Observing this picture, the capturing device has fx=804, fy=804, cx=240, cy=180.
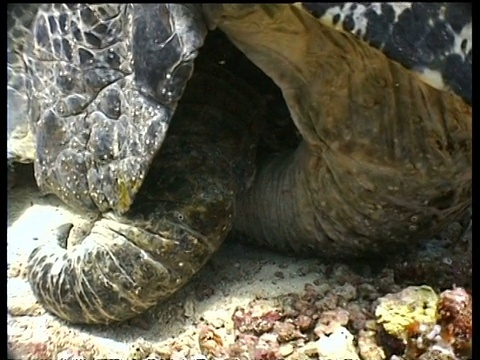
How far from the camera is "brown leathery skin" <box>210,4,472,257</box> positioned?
4.66 feet

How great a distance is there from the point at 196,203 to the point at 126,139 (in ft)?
0.76

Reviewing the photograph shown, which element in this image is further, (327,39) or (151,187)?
(151,187)

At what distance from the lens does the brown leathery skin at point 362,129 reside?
142 centimetres

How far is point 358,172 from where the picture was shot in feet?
5.20

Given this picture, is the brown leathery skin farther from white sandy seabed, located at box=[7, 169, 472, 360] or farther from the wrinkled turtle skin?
white sandy seabed, located at box=[7, 169, 472, 360]

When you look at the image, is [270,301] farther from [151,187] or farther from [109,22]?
[109,22]

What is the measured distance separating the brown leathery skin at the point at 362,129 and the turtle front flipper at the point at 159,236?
8.4 inches

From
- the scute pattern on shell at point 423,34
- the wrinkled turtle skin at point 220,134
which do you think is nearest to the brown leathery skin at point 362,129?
the wrinkled turtle skin at point 220,134

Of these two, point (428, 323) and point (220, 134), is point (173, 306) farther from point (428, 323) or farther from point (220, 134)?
point (428, 323)

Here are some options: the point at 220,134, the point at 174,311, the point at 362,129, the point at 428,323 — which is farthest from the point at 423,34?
the point at 174,311

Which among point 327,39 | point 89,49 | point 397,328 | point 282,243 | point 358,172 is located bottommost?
point 282,243

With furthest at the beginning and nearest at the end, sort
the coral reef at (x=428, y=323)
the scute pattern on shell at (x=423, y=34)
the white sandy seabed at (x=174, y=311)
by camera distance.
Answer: the white sandy seabed at (x=174, y=311) → the coral reef at (x=428, y=323) → the scute pattern on shell at (x=423, y=34)

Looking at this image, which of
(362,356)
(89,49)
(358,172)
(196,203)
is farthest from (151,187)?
(362,356)

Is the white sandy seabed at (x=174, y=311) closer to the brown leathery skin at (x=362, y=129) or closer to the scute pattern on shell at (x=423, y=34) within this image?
the brown leathery skin at (x=362, y=129)
